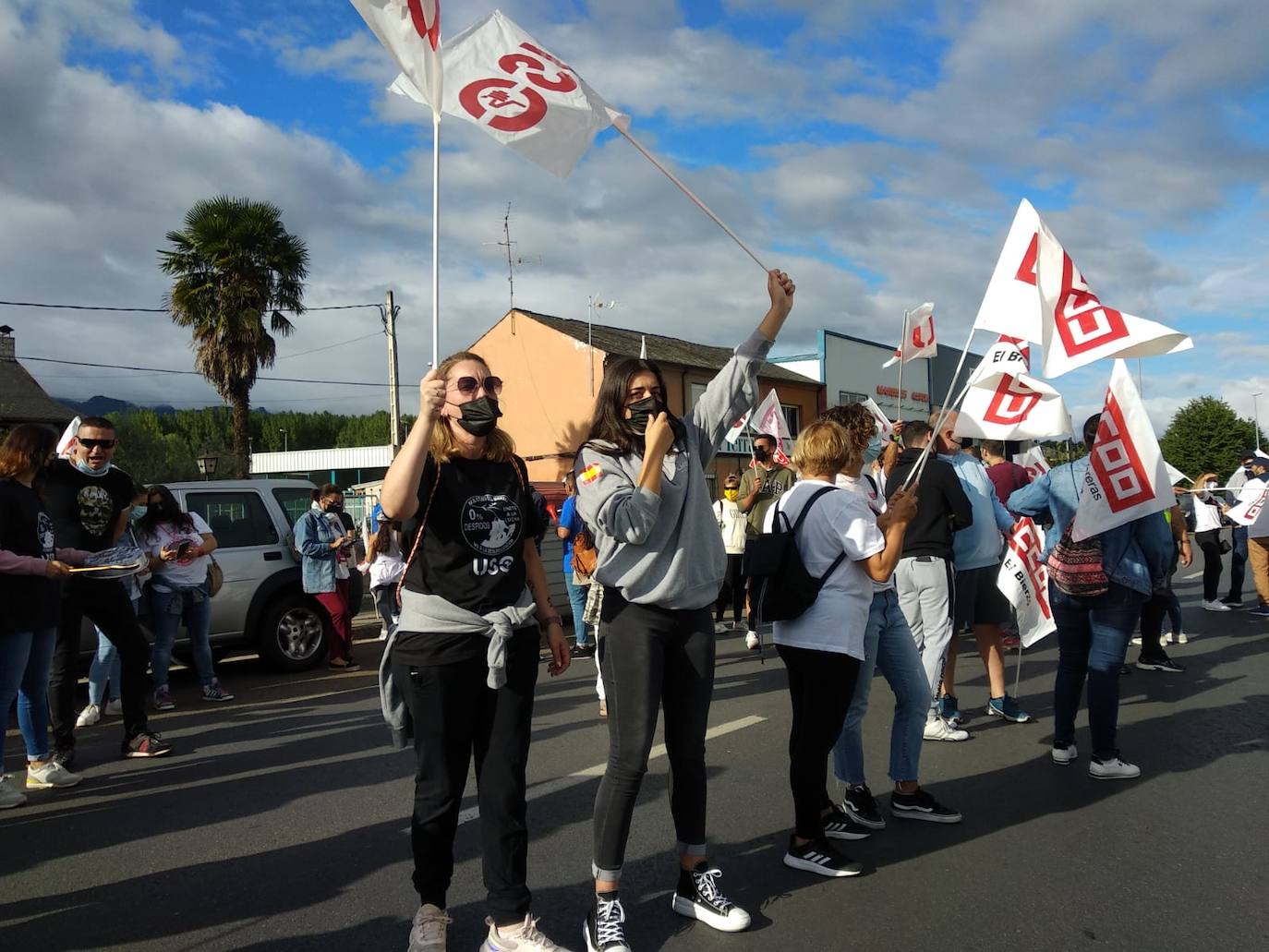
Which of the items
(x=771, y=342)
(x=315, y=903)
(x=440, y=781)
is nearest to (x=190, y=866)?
(x=315, y=903)

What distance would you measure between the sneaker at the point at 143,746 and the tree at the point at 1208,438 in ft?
189

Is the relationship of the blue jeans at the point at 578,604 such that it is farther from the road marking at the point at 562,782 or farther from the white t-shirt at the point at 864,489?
the white t-shirt at the point at 864,489

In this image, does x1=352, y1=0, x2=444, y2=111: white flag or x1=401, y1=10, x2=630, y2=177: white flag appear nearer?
x1=352, y1=0, x2=444, y2=111: white flag

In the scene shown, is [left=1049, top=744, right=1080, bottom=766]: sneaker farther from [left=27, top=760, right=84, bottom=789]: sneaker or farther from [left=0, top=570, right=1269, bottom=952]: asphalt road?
[left=27, top=760, right=84, bottom=789]: sneaker

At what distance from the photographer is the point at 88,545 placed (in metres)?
5.68

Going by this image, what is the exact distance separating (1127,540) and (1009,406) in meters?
0.92

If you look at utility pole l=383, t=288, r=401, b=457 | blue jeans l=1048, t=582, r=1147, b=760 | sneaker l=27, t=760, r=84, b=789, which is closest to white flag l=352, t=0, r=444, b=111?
blue jeans l=1048, t=582, r=1147, b=760

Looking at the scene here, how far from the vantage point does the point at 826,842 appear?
388cm

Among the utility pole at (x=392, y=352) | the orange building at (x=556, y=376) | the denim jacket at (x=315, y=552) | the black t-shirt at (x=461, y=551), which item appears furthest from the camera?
the orange building at (x=556, y=376)

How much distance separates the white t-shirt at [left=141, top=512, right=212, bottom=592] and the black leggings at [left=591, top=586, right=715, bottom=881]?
5236 millimetres

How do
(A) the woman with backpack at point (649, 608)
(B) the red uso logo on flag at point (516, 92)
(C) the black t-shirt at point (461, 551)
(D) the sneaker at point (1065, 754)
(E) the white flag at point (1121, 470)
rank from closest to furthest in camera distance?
(C) the black t-shirt at point (461, 551), (A) the woman with backpack at point (649, 608), (B) the red uso logo on flag at point (516, 92), (E) the white flag at point (1121, 470), (D) the sneaker at point (1065, 754)

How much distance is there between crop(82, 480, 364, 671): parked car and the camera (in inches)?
355

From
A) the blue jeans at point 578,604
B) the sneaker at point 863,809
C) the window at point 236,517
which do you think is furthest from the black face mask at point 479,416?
the window at point 236,517

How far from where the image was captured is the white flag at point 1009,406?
511 cm
